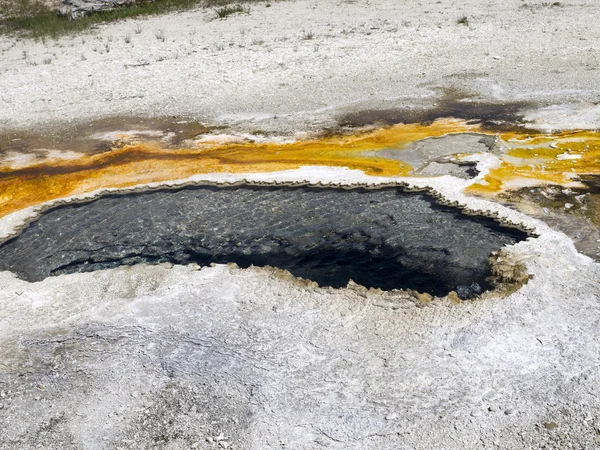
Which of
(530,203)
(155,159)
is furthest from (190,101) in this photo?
(530,203)

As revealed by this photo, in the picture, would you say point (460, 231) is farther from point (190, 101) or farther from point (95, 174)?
point (190, 101)

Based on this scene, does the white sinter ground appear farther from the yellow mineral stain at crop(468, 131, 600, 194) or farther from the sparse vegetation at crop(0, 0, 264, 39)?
the sparse vegetation at crop(0, 0, 264, 39)

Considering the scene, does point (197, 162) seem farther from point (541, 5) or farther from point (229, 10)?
point (541, 5)

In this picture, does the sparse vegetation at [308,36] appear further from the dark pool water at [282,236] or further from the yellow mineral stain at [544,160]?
the dark pool water at [282,236]

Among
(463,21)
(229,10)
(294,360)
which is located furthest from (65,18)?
(294,360)

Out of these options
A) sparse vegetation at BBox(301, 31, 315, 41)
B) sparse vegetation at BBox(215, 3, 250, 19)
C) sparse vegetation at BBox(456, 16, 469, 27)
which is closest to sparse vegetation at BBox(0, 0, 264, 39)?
A: sparse vegetation at BBox(215, 3, 250, 19)

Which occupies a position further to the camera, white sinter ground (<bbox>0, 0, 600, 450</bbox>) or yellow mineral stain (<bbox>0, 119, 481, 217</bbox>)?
yellow mineral stain (<bbox>0, 119, 481, 217</bbox>)

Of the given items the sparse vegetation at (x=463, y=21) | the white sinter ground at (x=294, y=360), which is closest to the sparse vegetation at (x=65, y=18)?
the sparse vegetation at (x=463, y=21)
